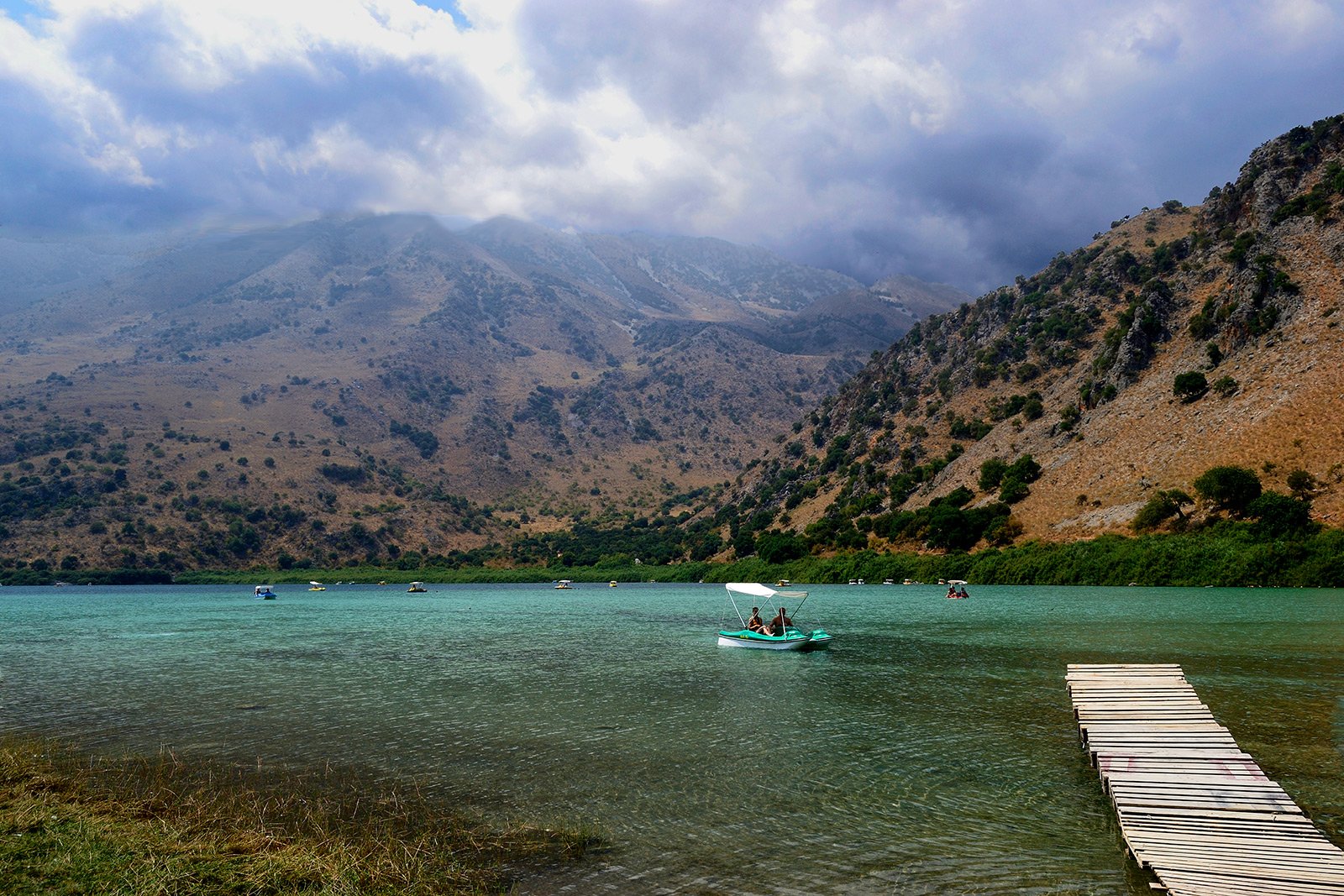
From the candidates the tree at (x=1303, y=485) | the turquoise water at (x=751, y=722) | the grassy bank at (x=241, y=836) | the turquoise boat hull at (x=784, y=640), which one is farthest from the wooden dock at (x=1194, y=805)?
the tree at (x=1303, y=485)

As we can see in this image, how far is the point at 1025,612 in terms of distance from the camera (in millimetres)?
60938

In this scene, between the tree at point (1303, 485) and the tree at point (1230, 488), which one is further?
the tree at point (1230, 488)

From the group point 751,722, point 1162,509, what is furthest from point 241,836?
point 1162,509

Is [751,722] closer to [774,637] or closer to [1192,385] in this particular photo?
[774,637]

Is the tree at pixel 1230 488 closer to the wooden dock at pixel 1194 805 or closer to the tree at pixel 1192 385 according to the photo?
the tree at pixel 1192 385

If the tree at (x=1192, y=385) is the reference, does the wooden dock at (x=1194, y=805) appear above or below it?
below

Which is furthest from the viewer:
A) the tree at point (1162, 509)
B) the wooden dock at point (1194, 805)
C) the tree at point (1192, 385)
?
the tree at point (1192, 385)

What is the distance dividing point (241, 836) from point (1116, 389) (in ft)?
405

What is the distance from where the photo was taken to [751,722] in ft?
83.6

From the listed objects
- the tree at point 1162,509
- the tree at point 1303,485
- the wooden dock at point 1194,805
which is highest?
the tree at point 1303,485

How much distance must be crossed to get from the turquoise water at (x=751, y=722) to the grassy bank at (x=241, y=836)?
1236 mm

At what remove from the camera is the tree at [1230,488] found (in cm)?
7950

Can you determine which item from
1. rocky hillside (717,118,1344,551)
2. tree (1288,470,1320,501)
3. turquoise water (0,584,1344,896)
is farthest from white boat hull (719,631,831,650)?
rocky hillside (717,118,1344,551)

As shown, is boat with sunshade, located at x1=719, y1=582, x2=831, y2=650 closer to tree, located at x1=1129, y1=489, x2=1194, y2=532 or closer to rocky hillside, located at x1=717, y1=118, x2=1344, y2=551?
tree, located at x1=1129, y1=489, x2=1194, y2=532
